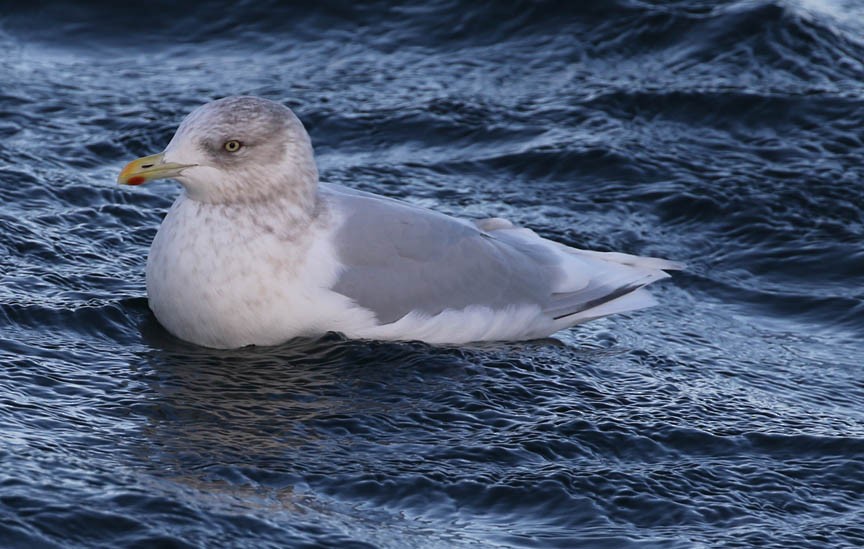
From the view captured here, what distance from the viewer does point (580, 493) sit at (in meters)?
5.78

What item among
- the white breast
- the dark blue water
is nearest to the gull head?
the white breast

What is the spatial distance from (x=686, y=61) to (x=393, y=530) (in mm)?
6911

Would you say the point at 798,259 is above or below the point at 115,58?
below

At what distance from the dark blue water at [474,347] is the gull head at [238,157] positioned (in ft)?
2.36

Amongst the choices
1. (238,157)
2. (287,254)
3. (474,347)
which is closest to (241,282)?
(287,254)

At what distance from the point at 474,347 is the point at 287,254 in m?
1.03

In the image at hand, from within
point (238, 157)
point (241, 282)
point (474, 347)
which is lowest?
point (474, 347)

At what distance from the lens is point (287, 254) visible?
22.0 feet

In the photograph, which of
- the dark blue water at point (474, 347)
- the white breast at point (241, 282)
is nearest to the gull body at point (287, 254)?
the white breast at point (241, 282)

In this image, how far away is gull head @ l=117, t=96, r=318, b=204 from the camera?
6590mm

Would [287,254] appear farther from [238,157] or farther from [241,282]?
[238,157]

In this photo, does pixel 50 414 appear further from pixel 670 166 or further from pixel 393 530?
pixel 670 166

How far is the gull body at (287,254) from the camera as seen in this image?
262 inches

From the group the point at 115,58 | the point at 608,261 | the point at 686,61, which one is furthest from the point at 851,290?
the point at 115,58
